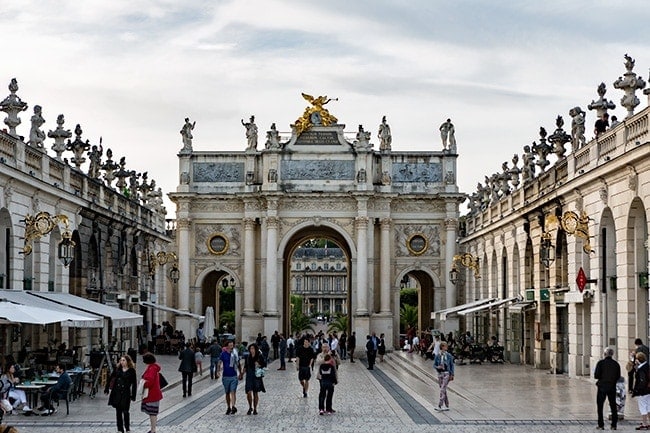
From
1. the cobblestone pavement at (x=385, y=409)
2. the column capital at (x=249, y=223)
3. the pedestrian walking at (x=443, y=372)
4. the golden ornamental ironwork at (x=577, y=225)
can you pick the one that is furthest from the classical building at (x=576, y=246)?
the column capital at (x=249, y=223)

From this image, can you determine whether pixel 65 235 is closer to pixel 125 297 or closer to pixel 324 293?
pixel 125 297

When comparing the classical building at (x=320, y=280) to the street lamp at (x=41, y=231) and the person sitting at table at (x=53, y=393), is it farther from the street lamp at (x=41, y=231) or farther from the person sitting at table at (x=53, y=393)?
the person sitting at table at (x=53, y=393)

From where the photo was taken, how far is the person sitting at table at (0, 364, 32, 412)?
21203 mm

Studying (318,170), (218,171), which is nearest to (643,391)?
(318,170)

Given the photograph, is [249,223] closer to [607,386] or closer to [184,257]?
[184,257]

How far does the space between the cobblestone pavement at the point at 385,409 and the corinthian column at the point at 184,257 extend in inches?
946

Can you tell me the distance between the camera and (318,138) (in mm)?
58719

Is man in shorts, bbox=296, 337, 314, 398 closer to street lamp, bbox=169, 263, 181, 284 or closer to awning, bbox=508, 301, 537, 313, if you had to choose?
awning, bbox=508, 301, 537, 313

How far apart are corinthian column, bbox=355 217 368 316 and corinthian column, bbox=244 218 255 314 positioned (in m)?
5.75

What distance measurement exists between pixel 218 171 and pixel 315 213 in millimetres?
5943

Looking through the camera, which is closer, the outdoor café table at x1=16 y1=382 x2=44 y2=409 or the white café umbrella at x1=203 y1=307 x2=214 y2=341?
the outdoor café table at x1=16 y1=382 x2=44 y2=409

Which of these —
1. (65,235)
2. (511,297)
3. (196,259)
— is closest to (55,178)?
(65,235)

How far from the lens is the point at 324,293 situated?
15362 cm

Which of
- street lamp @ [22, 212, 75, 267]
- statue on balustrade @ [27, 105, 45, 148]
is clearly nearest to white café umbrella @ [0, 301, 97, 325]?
street lamp @ [22, 212, 75, 267]
